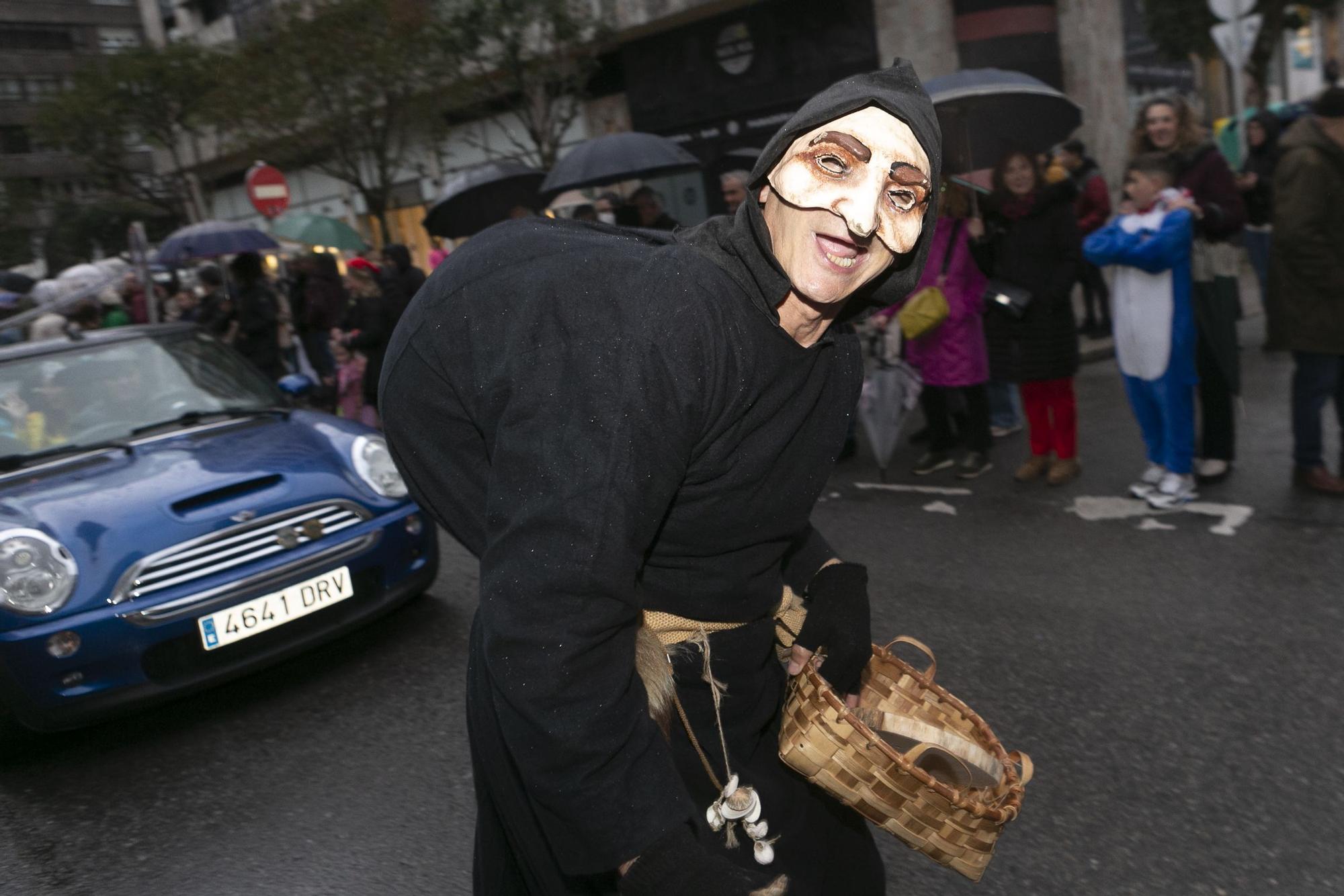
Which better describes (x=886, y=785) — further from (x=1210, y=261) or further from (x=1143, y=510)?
(x=1210, y=261)

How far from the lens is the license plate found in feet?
13.3

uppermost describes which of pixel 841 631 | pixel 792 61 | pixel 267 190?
pixel 792 61

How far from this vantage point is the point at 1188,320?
557 cm

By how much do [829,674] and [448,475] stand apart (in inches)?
27.6

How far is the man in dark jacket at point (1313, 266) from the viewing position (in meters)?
5.22

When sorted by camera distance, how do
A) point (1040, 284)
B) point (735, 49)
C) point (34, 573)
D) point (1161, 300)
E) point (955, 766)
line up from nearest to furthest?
point (955, 766), point (34, 573), point (1161, 300), point (1040, 284), point (735, 49)

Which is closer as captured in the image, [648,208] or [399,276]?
[648,208]

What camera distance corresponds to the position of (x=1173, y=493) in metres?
5.60

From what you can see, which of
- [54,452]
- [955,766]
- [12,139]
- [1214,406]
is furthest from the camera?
[12,139]

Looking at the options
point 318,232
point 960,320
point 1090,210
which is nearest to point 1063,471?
point 960,320

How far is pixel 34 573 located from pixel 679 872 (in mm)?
3368

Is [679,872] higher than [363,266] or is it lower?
lower

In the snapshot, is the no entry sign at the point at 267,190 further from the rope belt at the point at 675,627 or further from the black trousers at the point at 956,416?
the rope belt at the point at 675,627

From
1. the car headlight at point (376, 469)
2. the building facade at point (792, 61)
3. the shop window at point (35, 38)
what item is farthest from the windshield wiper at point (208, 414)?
the shop window at point (35, 38)
